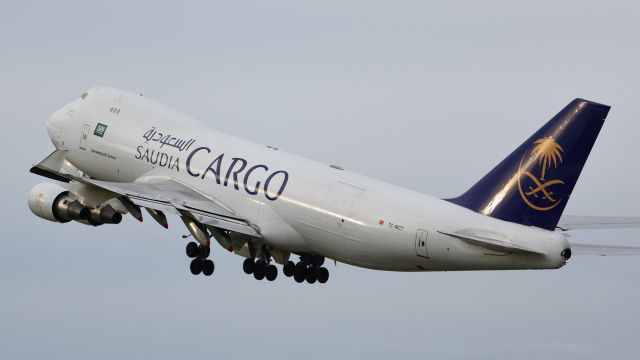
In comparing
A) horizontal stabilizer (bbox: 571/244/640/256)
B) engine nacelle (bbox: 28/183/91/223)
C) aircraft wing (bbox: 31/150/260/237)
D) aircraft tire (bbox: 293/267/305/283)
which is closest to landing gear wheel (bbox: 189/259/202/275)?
aircraft wing (bbox: 31/150/260/237)

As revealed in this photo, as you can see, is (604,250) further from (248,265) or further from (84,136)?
(84,136)

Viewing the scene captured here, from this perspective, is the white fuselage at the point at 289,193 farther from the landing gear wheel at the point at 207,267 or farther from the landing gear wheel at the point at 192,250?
the landing gear wheel at the point at 207,267

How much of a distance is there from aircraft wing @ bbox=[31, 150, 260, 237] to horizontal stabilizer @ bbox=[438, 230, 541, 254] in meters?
8.95

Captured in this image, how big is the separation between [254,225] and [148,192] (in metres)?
4.09

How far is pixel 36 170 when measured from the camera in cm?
6178

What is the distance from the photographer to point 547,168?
56000mm

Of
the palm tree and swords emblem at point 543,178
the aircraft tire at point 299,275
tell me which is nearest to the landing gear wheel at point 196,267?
the aircraft tire at point 299,275

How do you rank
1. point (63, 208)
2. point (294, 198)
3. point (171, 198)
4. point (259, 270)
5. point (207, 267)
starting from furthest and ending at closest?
point (63, 208), point (259, 270), point (207, 267), point (171, 198), point (294, 198)

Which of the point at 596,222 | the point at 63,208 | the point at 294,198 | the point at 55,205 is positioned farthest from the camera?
the point at 55,205

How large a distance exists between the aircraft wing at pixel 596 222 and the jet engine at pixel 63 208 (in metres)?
15.7

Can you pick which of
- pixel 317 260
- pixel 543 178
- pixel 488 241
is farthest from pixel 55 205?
pixel 543 178

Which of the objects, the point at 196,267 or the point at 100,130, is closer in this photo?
the point at 196,267

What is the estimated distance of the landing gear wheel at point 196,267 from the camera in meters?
63.8

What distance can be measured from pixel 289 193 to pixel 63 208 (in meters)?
8.71
